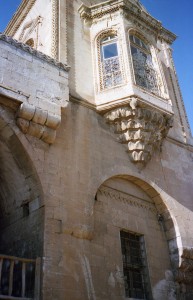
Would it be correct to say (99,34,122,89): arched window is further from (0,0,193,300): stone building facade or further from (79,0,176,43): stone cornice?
(79,0,176,43): stone cornice

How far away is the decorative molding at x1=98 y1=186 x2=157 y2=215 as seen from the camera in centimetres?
916

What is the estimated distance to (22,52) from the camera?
340 inches

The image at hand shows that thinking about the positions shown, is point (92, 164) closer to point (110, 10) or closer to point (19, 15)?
point (110, 10)

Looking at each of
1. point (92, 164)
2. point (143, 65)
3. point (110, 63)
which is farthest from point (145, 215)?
point (143, 65)

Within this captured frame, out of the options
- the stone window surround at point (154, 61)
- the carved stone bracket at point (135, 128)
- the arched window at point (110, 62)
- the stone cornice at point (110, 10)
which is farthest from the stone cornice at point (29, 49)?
the stone cornice at point (110, 10)

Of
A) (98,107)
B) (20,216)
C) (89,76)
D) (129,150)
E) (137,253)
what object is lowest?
(137,253)

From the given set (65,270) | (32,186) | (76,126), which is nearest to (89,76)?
(76,126)

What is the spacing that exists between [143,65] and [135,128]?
112 inches

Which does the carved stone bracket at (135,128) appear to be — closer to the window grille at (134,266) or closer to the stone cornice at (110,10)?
the window grille at (134,266)

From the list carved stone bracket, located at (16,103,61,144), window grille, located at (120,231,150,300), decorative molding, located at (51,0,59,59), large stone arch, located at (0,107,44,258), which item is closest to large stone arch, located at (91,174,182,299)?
window grille, located at (120,231,150,300)

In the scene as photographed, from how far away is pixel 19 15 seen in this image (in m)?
15.0

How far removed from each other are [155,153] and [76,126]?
2.90m

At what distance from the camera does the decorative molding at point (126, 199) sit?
30.0 feet

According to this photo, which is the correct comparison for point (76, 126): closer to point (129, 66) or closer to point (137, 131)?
point (137, 131)
